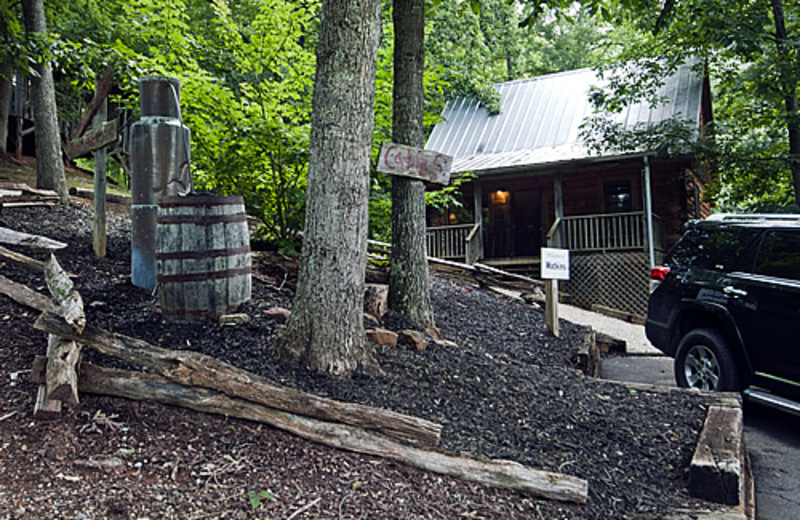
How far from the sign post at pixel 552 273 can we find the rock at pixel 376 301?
215 centimetres

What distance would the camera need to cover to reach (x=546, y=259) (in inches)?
255

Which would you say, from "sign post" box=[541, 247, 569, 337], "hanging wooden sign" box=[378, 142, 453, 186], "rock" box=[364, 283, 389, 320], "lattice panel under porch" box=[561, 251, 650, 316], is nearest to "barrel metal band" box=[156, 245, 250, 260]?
"rock" box=[364, 283, 389, 320]

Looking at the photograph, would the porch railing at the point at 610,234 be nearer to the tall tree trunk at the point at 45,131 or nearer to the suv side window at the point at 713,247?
the suv side window at the point at 713,247

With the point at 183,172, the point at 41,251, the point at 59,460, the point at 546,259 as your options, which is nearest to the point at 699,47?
the point at 546,259

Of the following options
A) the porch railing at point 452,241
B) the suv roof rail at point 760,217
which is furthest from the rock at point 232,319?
the porch railing at point 452,241

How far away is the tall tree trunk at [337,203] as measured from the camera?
3.51m

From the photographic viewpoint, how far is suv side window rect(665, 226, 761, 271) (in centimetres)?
505

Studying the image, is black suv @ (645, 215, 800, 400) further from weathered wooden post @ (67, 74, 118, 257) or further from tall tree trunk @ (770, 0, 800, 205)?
tall tree trunk @ (770, 0, 800, 205)

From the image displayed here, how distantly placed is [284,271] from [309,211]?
2.25 meters

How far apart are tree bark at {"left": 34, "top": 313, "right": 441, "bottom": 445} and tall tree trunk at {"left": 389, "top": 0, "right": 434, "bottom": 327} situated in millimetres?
2428

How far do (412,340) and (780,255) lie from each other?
10.6ft

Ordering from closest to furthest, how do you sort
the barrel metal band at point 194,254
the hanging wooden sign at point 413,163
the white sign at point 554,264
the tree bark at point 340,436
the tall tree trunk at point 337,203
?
the tree bark at point 340,436 < the tall tree trunk at point 337,203 < the barrel metal band at point 194,254 < the hanging wooden sign at point 413,163 < the white sign at point 554,264

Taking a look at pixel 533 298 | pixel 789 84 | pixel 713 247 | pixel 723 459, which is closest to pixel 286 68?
pixel 533 298

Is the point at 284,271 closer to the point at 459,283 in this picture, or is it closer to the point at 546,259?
the point at 546,259
